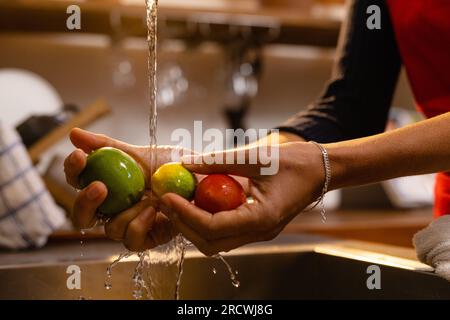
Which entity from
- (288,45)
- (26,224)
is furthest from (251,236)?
(288,45)

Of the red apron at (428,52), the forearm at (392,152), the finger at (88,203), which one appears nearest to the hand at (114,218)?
the finger at (88,203)

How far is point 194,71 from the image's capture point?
2520 millimetres

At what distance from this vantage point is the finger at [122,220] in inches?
31.8

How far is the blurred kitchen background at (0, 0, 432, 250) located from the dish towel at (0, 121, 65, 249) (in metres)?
0.52

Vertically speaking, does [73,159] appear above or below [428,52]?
below

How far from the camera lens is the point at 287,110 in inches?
106

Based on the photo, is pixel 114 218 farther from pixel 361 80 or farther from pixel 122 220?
pixel 361 80

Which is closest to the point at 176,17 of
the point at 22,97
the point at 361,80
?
the point at 22,97

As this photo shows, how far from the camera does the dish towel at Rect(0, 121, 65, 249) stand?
1367 mm

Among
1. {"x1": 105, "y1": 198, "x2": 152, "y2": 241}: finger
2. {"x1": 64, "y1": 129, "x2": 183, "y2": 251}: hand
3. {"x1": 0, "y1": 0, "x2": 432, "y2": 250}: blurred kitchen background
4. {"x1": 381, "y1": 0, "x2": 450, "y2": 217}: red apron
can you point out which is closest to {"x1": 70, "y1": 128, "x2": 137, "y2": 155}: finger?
{"x1": 64, "y1": 129, "x2": 183, "y2": 251}: hand

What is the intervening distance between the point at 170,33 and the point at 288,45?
550 millimetres

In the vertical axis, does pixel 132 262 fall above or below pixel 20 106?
below

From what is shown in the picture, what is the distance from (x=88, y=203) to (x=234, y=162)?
180 millimetres
